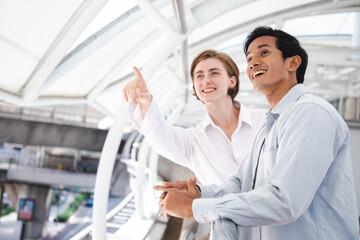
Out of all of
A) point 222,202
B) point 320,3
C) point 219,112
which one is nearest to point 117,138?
point 219,112

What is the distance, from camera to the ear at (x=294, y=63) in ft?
5.45

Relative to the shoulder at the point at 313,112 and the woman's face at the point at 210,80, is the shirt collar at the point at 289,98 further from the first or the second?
the woman's face at the point at 210,80

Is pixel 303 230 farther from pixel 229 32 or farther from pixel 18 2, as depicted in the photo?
pixel 229 32

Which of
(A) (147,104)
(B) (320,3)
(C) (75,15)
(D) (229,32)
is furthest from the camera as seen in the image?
(D) (229,32)

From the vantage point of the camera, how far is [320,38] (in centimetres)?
1192

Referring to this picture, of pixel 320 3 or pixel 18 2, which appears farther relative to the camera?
pixel 320 3

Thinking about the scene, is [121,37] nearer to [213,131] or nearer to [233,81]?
[233,81]

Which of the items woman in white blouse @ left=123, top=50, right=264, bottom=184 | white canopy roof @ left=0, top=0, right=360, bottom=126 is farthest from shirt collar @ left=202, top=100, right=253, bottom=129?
white canopy roof @ left=0, top=0, right=360, bottom=126

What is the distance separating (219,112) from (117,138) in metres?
2.95

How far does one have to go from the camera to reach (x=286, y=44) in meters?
1.68

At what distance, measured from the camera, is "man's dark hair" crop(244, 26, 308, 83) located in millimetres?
1671

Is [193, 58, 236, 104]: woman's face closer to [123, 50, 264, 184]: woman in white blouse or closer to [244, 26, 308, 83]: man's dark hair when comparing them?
[123, 50, 264, 184]: woman in white blouse

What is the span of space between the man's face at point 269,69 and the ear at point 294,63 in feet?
0.05

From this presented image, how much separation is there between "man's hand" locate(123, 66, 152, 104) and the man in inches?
34.5
